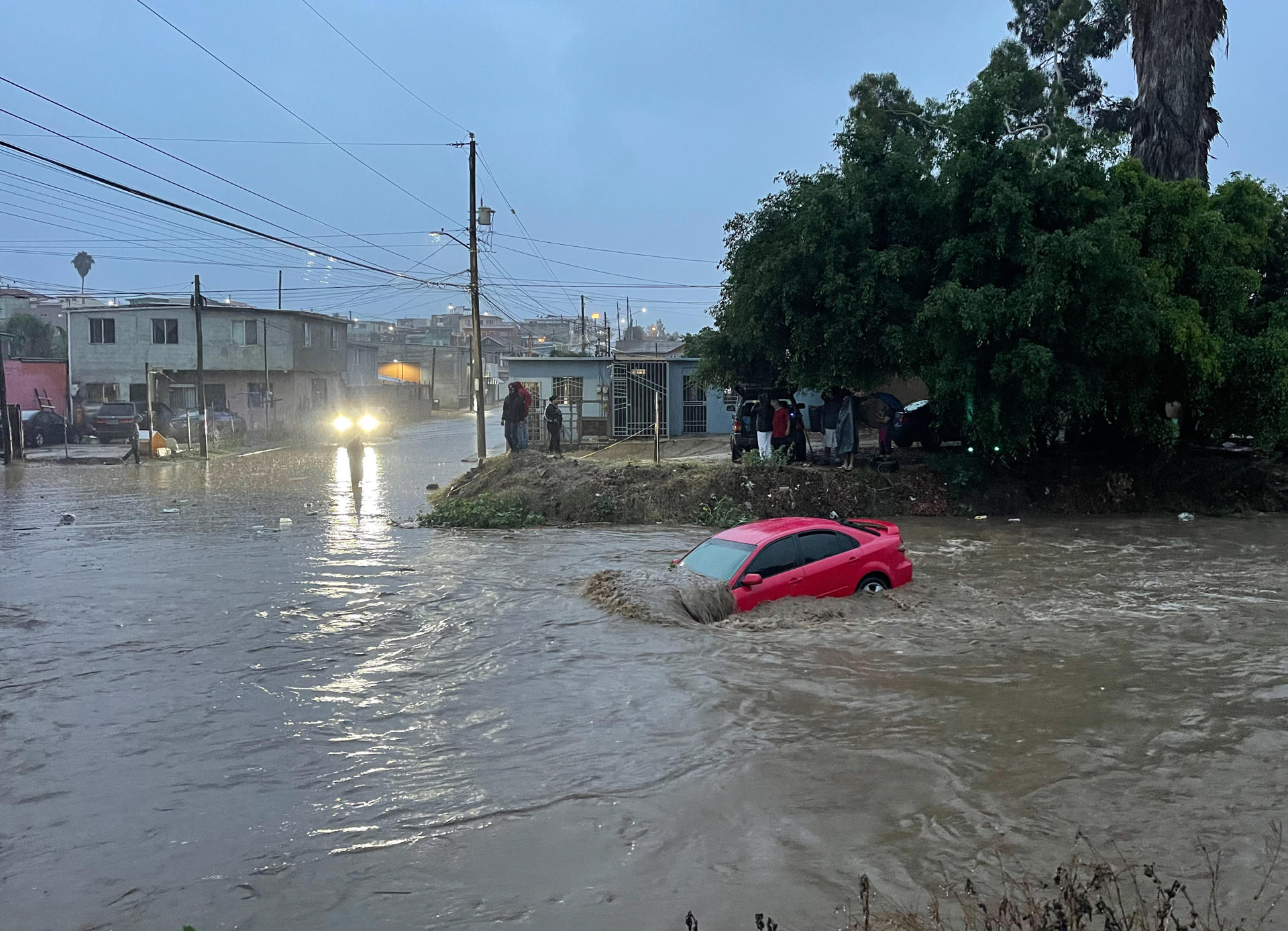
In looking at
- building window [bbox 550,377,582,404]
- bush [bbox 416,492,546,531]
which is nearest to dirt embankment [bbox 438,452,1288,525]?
bush [bbox 416,492,546,531]

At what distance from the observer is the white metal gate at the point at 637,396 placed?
3634 cm

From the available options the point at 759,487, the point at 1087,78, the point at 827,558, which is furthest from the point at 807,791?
the point at 1087,78

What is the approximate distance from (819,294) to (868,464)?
168 inches

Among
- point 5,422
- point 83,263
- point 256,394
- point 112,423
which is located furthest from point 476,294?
point 83,263

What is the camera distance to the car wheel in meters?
12.8

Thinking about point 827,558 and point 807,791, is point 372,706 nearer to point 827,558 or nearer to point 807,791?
point 807,791

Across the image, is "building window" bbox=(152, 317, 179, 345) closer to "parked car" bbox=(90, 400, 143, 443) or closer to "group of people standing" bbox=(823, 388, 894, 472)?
"parked car" bbox=(90, 400, 143, 443)

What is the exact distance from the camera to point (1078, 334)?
20.0 m

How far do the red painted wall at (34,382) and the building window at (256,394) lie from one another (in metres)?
7.66

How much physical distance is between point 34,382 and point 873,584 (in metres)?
44.2

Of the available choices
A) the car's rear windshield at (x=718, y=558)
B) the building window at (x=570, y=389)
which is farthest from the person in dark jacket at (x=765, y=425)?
the building window at (x=570, y=389)

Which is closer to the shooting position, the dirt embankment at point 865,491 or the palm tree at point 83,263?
the dirt embankment at point 865,491

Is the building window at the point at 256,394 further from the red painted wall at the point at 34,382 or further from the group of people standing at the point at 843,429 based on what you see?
the group of people standing at the point at 843,429

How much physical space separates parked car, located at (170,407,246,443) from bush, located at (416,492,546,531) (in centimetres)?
2063
